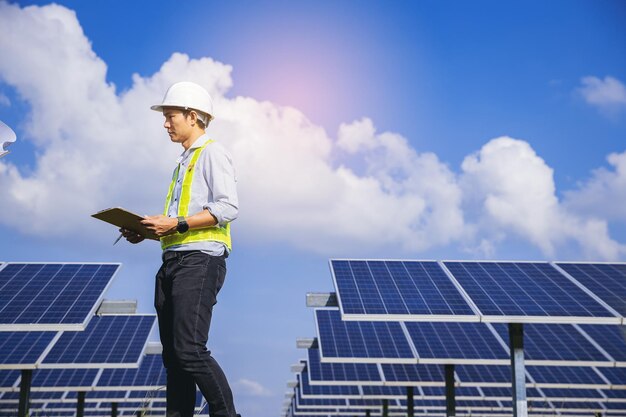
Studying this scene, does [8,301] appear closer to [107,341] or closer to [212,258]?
[107,341]

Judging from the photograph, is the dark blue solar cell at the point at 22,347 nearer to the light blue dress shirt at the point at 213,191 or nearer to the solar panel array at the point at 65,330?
the solar panel array at the point at 65,330

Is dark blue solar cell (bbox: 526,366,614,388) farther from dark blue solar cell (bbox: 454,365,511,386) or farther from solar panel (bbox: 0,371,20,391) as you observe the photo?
solar panel (bbox: 0,371,20,391)

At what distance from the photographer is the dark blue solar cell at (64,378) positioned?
1762 cm

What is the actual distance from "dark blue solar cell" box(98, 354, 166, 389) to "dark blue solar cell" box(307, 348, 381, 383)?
13.6 feet

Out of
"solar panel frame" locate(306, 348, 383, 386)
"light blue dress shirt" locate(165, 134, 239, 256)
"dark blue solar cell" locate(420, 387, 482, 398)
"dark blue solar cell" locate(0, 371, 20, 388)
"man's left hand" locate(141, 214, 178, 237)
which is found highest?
"dark blue solar cell" locate(420, 387, 482, 398)

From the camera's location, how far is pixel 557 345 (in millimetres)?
14430

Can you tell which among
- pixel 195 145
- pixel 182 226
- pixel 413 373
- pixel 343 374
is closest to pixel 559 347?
pixel 413 373

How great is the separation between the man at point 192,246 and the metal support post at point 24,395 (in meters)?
8.70

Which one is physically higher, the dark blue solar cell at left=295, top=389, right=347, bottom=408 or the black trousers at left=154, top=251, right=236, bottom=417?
the dark blue solar cell at left=295, top=389, right=347, bottom=408

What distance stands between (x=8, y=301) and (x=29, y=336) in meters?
4.64

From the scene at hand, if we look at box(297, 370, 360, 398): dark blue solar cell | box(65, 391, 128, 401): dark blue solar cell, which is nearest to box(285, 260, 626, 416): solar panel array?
box(297, 370, 360, 398): dark blue solar cell

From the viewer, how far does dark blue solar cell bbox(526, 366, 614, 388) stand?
17391 millimetres

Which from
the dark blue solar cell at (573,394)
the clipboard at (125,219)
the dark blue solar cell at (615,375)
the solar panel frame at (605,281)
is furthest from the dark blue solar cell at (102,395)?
the clipboard at (125,219)

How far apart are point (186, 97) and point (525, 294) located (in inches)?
318
